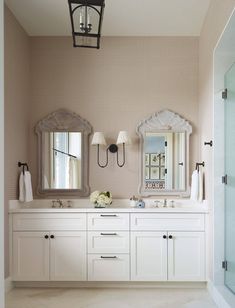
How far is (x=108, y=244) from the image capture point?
374 centimetres

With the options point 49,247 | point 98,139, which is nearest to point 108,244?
point 49,247

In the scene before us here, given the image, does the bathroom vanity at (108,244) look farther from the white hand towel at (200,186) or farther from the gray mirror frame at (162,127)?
the gray mirror frame at (162,127)

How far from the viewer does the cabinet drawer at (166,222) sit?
12.3 feet

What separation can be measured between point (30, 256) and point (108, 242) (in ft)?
2.77

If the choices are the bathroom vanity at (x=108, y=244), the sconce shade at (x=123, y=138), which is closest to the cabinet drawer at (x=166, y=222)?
the bathroom vanity at (x=108, y=244)

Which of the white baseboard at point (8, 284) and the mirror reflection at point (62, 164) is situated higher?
the mirror reflection at point (62, 164)

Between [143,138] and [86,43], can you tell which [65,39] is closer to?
[143,138]

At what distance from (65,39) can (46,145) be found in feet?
4.34

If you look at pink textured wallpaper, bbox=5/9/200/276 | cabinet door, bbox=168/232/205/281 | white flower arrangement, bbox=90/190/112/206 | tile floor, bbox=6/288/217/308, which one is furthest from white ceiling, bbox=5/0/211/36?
tile floor, bbox=6/288/217/308

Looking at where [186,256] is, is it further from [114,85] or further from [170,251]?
[114,85]

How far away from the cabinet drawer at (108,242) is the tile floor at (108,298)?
0.41 m

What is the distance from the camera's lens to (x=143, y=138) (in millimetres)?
4219

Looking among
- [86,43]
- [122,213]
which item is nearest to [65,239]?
[122,213]

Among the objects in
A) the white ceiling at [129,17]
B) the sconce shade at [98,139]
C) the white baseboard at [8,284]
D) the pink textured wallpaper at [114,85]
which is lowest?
the white baseboard at [8,284]
